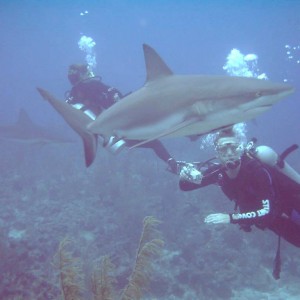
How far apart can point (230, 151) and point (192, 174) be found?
83 centimetres

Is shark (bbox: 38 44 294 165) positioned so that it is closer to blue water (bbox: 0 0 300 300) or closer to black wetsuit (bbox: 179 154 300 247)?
black wetsuit (bbox: 179 154 300 247)

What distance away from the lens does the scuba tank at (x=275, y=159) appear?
495 cm

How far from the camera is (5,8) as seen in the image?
59.0m

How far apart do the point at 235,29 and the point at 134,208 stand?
11786cm

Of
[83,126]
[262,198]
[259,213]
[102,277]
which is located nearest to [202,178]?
[262,198]

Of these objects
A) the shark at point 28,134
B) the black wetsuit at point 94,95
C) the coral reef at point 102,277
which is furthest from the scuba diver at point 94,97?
the shark at point 28,134

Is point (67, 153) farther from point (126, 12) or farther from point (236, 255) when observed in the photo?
point (126, 12)

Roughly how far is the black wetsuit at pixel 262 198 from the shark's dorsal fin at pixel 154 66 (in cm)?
179

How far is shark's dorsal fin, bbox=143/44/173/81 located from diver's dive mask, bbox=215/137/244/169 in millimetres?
1355

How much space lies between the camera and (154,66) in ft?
16.2

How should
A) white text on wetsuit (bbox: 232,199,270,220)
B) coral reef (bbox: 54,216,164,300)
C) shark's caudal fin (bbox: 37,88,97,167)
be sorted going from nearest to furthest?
1. white text on wetsuit (bbox: 232,199,270,220)
2. coral reef (bbox: 54,216,164,300)
3. shark's caudal fin (bbox: 37,88,97,167)

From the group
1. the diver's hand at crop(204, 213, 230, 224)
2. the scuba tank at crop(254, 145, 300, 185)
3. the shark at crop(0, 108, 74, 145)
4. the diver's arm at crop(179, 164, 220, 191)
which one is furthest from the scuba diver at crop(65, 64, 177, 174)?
the shark at crop(0, 108, 74, 145)

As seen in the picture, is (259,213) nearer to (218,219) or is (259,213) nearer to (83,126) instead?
(218,219)

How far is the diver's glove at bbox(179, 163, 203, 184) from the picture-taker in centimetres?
551
